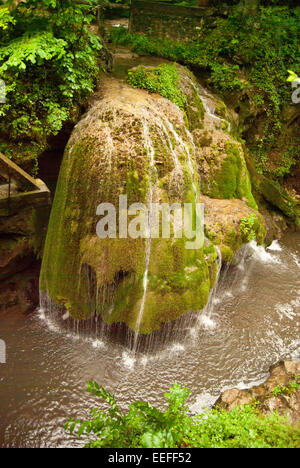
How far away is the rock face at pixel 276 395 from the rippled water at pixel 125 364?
1.07ft

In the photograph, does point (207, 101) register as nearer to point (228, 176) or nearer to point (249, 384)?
point (228, 176)

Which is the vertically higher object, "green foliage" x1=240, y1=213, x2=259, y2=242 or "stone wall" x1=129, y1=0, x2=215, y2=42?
"stone wall" x1=129, y1=0, x2=215, y2=42

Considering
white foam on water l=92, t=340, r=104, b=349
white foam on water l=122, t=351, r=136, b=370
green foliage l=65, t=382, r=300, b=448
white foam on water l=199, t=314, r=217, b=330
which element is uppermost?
green foliage l=65, t=382, r=300, b=448

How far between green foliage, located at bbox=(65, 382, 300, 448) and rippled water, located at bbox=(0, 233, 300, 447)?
1247mm

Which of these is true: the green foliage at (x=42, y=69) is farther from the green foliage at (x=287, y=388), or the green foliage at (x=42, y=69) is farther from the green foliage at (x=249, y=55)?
the green foliage at (x=287, y=388)

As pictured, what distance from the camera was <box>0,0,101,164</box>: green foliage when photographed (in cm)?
510

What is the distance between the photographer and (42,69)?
5340 millimetres

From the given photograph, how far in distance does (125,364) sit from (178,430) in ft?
6.34

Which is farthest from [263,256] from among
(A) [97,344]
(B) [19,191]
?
(B) [19,191]

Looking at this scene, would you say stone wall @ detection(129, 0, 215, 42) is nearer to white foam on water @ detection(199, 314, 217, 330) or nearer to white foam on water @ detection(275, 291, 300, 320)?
white foam on water @ detection(275, 291, 300, 320)

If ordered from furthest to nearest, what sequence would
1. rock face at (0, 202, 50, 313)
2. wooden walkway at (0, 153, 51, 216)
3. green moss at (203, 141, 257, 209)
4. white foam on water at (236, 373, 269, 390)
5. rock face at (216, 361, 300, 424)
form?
green moss at (203, 141, 257, 209), rock face at (0, 202, 50, 313), wooden walkway at (0, 153, 51, 216), white foam on water at (236, 373, 269, 390), rock face at (216, 361, 300, 424)

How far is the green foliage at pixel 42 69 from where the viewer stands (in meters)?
5.10

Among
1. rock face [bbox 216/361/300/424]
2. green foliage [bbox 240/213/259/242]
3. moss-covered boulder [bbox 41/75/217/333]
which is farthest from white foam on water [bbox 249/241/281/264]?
rock face [bbox 216/361/300/424]
